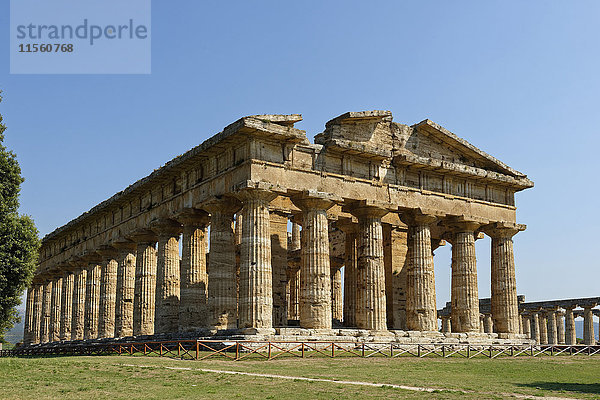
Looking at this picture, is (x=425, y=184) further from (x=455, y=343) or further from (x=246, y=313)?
(x=246, y=313)

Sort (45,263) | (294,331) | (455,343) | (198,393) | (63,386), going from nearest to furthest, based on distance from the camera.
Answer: (198,393)
(63,386)
(294,331)
(455,343)
(45,263)

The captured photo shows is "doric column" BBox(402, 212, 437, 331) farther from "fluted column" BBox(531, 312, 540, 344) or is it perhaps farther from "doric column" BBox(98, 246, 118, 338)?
"fluted column" BBox(531, 312, 540, 344)

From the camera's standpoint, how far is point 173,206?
127ft

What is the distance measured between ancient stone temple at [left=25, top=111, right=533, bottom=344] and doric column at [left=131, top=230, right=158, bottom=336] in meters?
0.08

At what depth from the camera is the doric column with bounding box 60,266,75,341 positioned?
184 ft

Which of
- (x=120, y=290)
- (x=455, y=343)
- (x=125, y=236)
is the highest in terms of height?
(x=125, y=236)

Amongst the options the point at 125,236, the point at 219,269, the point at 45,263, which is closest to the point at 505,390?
the point at 219,269

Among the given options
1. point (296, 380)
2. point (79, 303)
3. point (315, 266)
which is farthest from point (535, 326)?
point (296, 380)

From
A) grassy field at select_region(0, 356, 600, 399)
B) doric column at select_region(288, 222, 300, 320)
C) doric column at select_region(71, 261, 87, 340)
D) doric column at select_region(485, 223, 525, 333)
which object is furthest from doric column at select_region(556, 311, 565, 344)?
doric column at select_region(71, 261, 87, 340)

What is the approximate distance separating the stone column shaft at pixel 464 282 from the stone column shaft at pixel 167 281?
16254mm

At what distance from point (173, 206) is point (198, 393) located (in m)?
22.2

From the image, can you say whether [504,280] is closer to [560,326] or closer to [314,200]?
[314,200]

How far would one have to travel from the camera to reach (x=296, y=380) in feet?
64.0

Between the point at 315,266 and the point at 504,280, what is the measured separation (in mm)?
14344
